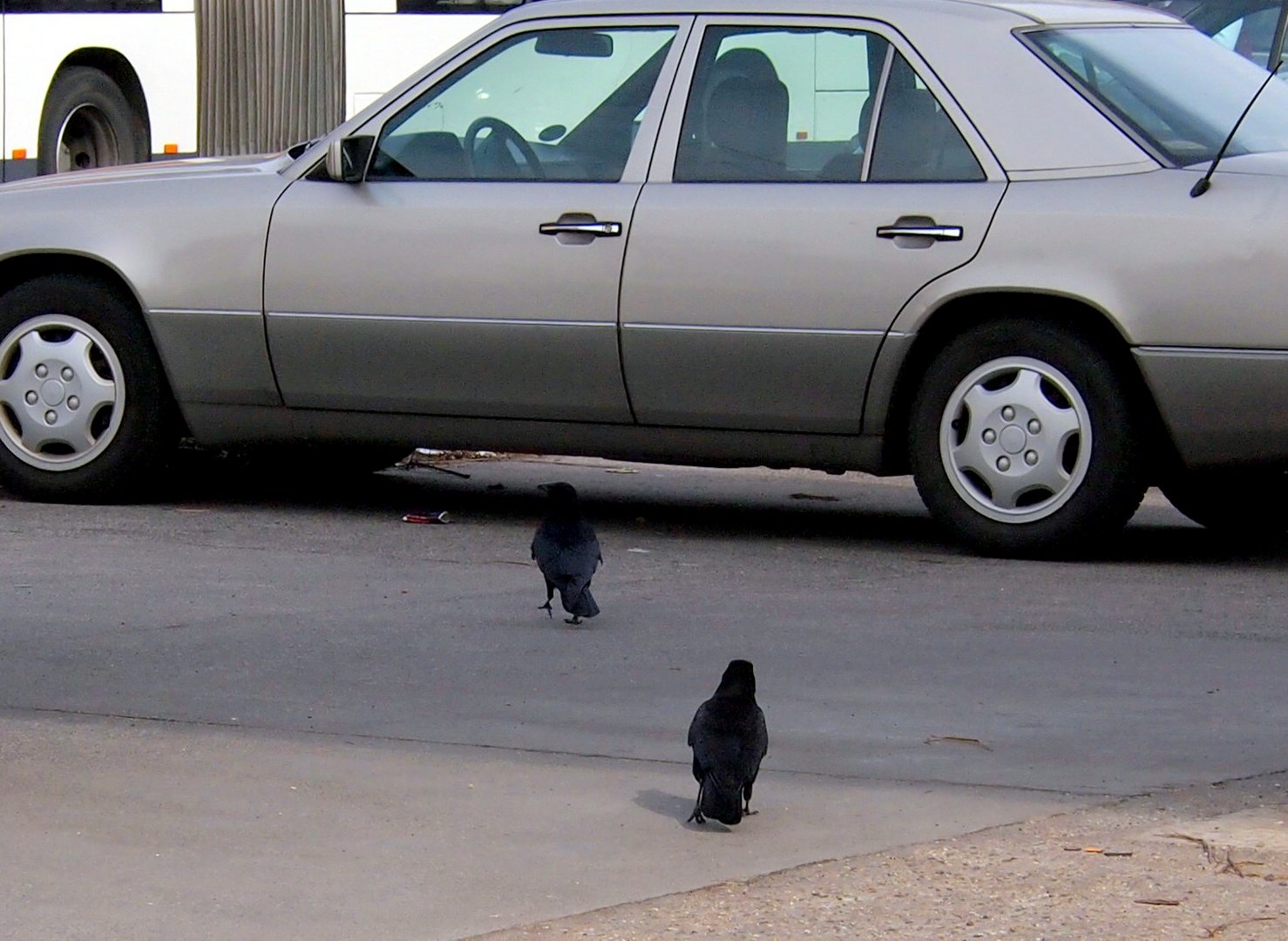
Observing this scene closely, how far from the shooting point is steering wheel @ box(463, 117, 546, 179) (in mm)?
7605

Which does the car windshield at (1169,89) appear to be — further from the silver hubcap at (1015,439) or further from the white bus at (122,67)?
the white bus at (122,67)

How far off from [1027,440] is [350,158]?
2.30m

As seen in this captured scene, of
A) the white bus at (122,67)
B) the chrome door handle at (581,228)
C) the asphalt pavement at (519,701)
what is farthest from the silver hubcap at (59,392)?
the white bus at (122,67)

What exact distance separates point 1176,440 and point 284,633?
102 inches

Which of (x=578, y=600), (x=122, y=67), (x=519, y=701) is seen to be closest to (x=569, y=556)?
(x=578, y=600)

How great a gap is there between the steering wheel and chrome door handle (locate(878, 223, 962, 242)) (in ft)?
3.76

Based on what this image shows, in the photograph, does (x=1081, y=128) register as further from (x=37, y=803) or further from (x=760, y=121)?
(x=37, y=803)

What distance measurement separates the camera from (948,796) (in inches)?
179

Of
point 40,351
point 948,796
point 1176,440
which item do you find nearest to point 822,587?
point 1176,440

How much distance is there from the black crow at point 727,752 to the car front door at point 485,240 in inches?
123

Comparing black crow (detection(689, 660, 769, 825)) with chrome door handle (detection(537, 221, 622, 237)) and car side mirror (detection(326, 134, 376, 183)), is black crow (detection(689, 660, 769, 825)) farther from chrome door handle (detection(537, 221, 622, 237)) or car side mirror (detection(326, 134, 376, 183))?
car side mirror (detection(326, 134, 376, 183))

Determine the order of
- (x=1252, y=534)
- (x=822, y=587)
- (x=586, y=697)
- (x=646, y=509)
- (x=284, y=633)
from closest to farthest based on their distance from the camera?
(x=586, y=697) < (x=284, y=633) < (x=822, y=587) < (x=1252, y=534) < (x=646, y=509)

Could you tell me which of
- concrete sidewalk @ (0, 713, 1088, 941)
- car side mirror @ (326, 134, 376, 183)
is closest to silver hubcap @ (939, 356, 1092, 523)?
car side mirror @ (326, 134, 376, 183)

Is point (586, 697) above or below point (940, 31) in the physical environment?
below
